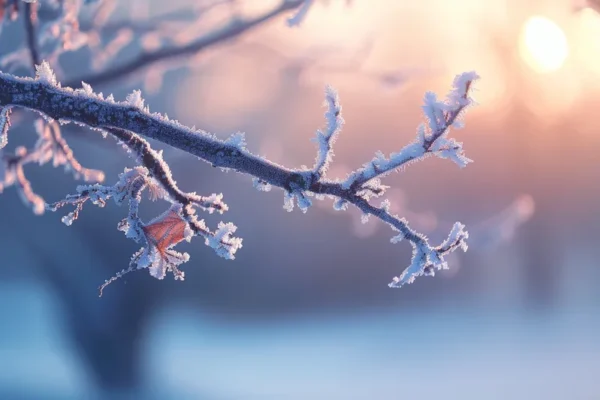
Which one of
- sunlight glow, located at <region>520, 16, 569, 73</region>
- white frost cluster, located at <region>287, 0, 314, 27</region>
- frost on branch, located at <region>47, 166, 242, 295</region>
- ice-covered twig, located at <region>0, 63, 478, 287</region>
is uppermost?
sunlight glow, located at <region>520, 16, 569, 73</region>

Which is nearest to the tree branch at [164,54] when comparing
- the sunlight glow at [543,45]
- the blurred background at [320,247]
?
the blurred background at [320,247]

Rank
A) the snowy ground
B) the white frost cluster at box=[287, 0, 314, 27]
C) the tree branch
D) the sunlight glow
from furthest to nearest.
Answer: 1. the snowy ground
2. the sunlight glow
3. the tree branch
4. the white frost cluster at box=[287, 0, 314, 27]

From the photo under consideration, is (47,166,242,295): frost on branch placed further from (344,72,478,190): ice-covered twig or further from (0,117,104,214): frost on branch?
(0,117,104,214): frost on branch

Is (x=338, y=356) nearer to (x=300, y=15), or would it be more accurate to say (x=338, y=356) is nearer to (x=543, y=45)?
(x=543, y=45)

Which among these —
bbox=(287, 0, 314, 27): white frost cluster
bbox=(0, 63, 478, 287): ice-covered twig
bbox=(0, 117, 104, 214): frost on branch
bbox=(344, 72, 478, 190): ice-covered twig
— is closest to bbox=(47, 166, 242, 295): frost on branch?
bbox=(0, 63, 478, 287): ice-covered twig

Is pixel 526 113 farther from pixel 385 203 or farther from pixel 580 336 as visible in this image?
pixel 385 203

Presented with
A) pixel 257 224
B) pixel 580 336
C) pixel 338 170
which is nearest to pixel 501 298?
pixel 580 336
